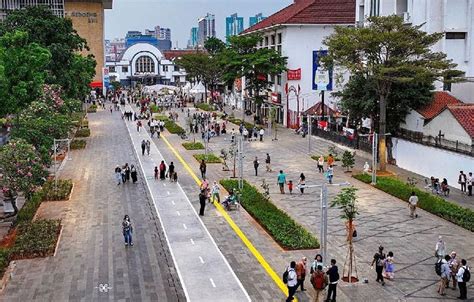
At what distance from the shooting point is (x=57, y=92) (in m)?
44.0

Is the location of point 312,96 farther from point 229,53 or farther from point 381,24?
point 381,24

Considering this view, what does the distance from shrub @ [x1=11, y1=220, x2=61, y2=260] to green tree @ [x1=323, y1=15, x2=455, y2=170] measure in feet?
61.9

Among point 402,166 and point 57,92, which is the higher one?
point 57,92

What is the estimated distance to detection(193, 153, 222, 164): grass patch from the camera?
3911cm

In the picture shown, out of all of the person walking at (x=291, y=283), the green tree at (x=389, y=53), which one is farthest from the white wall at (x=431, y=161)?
the person walking at (x=291, y=283)

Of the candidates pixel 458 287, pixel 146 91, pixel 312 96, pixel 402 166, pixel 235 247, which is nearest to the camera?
pixel 458 287

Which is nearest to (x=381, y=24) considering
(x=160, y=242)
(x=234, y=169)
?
(x=234, y=169)

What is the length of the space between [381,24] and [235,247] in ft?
59.0

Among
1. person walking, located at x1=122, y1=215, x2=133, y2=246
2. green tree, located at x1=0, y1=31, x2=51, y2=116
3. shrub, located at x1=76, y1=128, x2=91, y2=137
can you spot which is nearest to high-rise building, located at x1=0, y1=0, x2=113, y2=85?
shrub, located at x1=76, y1=128, x2=91, y2=137

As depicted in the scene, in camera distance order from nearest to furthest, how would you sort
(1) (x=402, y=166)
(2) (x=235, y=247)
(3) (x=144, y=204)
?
(2) (x=235, y=247) → (3) (x=144, y=204) → (1) (x=402, y=166)

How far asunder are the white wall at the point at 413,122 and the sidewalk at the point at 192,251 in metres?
15.9

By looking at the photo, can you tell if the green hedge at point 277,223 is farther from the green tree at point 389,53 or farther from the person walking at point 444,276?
the green tree at point 389,53

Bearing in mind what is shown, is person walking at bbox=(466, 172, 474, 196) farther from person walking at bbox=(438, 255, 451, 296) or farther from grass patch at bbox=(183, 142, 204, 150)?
grass patch at bbox=(183, 142, 204, 150)

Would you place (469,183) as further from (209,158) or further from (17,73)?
(17,73)
